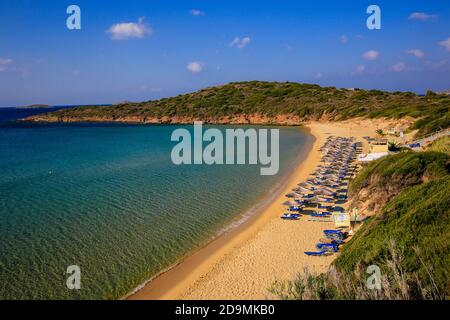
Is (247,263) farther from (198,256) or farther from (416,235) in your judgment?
(416,235)

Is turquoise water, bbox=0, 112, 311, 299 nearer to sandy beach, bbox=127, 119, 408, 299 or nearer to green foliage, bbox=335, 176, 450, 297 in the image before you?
sandy beach, bbox=127, 119, 408, 299

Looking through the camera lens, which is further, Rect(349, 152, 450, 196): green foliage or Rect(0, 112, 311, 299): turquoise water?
Rect(349, 152, 450, 196): green foliage

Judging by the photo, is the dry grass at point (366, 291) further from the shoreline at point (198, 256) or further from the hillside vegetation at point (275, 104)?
the hillside vegetation at point (275, 104)

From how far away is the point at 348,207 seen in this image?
18.8 meters

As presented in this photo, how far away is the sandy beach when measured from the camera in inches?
470

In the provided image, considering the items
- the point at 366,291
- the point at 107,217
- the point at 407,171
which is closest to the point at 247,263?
the point at 366,291

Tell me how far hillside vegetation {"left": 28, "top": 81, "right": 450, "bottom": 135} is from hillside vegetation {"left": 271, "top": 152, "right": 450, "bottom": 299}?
4167cm

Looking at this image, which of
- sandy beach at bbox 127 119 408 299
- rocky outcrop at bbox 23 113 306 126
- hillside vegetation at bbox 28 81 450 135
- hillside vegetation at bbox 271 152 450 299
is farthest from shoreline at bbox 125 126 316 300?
rocky outcrop at bbox 23 113 306 126

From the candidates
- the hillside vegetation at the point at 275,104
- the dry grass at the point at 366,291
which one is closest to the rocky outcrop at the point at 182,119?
the hillside vegetation at the point at 275,104

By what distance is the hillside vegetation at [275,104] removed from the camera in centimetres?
6366
